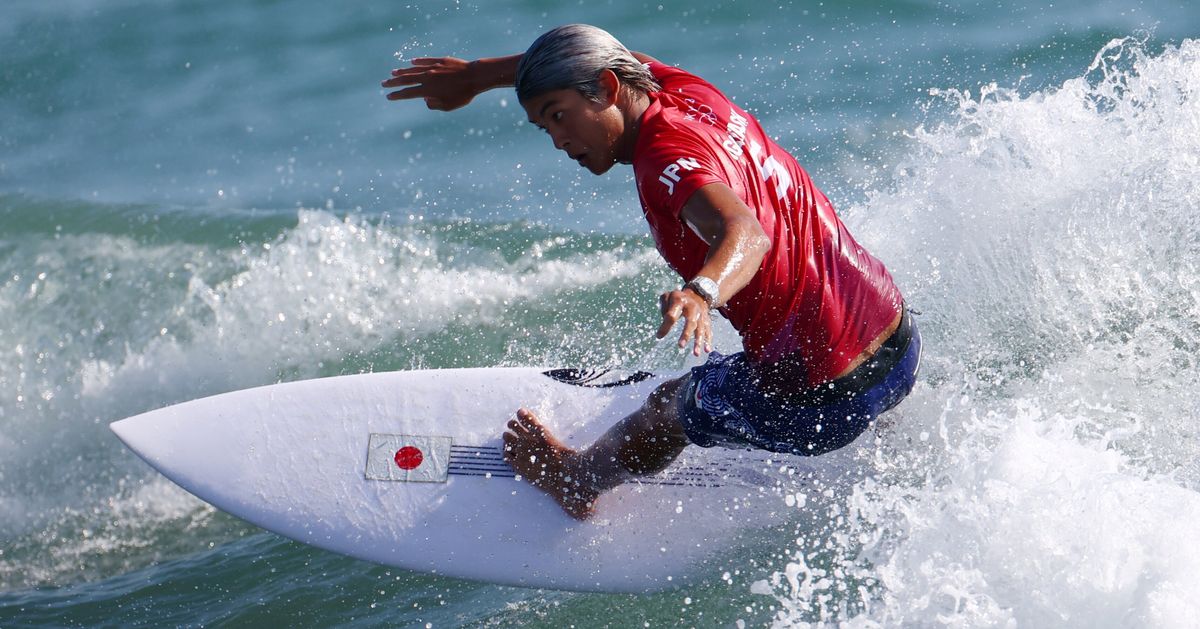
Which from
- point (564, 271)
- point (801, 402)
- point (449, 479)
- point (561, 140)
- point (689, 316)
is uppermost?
point (561, 140)

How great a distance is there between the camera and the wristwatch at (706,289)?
8.74 feet

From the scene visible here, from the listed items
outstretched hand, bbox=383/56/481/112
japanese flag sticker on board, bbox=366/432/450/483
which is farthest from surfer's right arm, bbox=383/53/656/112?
japanese flag sticker on board, bbox=366/432/450/483

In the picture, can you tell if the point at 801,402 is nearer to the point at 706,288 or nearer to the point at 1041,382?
the point at 706,288

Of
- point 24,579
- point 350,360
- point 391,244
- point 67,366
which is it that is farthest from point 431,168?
point 24,579

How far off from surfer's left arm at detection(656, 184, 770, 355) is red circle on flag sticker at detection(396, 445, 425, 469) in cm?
212

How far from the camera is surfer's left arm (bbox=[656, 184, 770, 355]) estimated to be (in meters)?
2.60

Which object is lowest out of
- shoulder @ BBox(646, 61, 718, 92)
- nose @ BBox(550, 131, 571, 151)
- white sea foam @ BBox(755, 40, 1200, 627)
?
white sea foam @ BBox(755, 40, 1200, 627)

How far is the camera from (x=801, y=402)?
11.5 feet

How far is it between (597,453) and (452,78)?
1442 millimetres

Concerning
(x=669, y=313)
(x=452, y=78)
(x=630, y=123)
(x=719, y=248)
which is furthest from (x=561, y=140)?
(x=452, y=78)

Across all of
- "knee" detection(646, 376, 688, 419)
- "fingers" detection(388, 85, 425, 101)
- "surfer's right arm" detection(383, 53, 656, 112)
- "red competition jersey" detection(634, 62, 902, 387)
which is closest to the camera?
"red competition jersey" detection(634, 62, 902, 387)

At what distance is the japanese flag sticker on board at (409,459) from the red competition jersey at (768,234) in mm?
1676

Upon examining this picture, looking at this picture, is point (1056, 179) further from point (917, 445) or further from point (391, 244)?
point (391, 244)

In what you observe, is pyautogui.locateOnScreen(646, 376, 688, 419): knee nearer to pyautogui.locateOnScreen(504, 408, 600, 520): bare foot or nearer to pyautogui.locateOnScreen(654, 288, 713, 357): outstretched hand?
pyautogui.locateOnScreen(504, 408, 600, 520): bare foot
